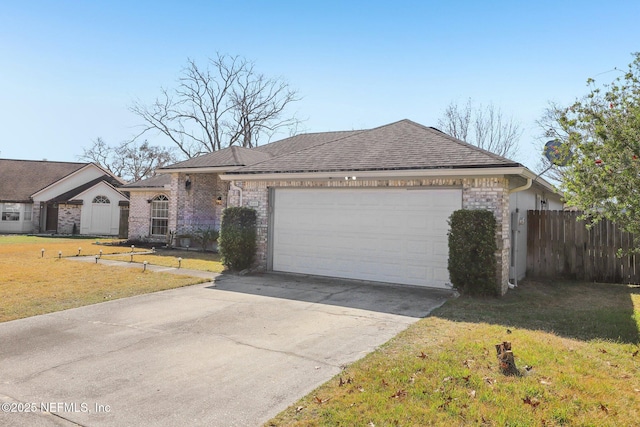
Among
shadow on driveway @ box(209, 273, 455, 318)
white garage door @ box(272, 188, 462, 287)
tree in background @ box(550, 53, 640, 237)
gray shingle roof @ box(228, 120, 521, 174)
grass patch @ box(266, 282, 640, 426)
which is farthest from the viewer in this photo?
white garage door @ box(272, 188, 462, 287)

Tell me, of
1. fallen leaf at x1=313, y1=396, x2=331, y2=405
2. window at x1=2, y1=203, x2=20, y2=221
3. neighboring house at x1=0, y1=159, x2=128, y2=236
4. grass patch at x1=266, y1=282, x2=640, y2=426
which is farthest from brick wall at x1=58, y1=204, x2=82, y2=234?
fallen leaf at x1=313, y1=396, x2=331, y2=405

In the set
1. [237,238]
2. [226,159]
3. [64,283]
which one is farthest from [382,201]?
[226,159]

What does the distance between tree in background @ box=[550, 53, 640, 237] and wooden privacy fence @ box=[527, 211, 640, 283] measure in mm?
5436

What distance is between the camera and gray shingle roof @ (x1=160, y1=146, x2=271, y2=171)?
17391 millimetres

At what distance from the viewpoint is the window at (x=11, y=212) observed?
2827cm

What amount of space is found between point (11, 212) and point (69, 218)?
489cm

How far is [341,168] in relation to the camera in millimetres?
9906

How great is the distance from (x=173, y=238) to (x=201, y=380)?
15.2m

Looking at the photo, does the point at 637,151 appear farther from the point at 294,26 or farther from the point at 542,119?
the point at 542,119

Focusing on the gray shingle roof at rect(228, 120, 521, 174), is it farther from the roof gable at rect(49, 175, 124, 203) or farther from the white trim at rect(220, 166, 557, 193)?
the roof gable at rect(49, 175, 124, 203)

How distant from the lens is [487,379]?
3.96 m

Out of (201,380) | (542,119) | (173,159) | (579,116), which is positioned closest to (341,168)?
(579,116)

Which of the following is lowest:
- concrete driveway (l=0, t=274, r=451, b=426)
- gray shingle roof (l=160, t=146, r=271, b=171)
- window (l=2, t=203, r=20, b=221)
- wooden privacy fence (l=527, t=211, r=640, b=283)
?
concrete driveway (l=0, t=274, r=451, b=426)

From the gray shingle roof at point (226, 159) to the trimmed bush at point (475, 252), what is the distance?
37.0 ft
